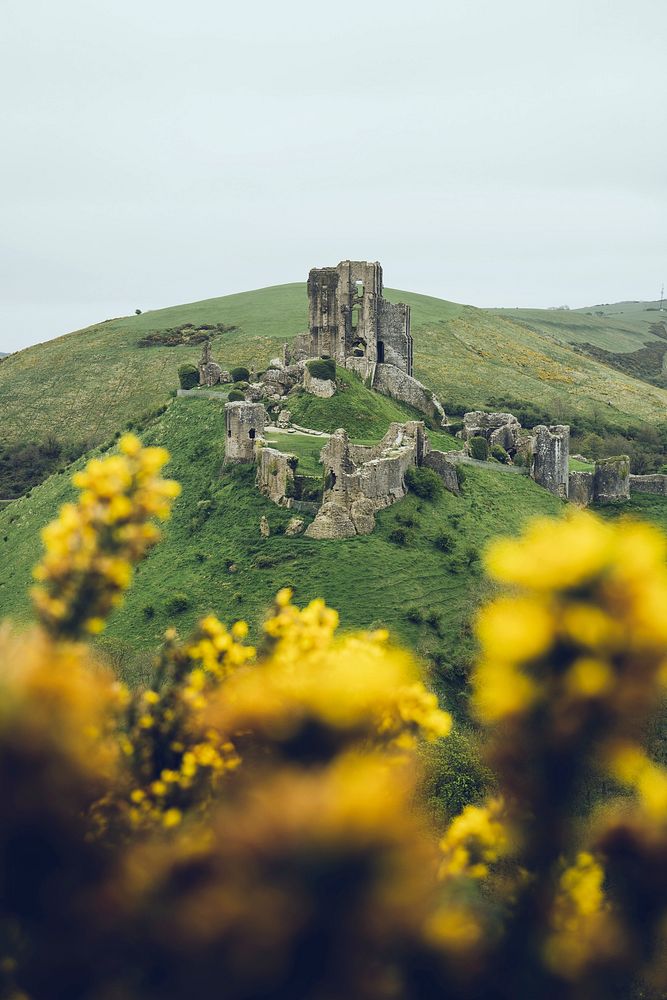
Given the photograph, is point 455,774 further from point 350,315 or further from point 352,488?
point 350,315

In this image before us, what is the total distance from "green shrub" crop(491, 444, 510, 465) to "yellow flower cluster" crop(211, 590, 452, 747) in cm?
5496

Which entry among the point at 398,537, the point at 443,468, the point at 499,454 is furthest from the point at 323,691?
the point at 499,454

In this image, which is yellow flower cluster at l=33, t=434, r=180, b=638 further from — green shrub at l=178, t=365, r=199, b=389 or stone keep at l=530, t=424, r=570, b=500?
green shrub at l=178, t=365, r=199, b=389

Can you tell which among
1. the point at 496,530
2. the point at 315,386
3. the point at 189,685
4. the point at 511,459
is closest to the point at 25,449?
the point at 315,386

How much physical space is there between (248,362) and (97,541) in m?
106

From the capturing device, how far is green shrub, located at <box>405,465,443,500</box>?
48.6m

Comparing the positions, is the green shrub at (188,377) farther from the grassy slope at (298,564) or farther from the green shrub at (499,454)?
the green shrub at (499,454)

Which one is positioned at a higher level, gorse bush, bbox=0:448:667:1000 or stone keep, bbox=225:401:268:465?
gorse bush, bbox=0:448:667:1000

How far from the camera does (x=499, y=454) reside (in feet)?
196

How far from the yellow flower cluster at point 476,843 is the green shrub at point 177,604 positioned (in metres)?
36.3

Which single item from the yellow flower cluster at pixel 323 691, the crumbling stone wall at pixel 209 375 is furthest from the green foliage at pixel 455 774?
the crumbling stone wall at pixel 209 375

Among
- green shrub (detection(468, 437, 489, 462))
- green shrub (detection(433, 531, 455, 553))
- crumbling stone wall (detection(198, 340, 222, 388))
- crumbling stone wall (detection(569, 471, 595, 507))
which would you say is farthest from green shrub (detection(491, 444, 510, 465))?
crumbling stone wall (detection(198, 340, 222, 388))

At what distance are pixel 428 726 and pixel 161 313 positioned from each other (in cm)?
14935

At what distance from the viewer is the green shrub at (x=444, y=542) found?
148ft
